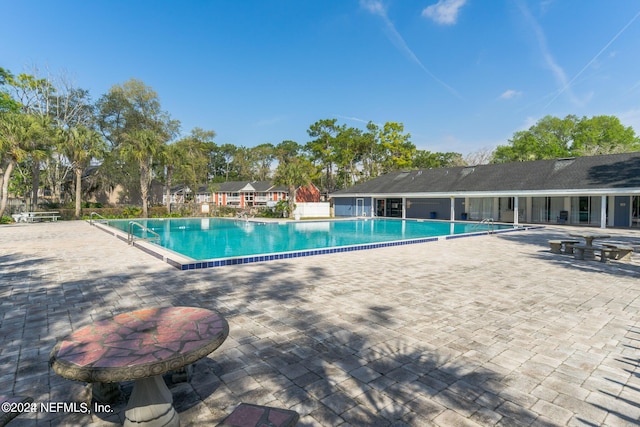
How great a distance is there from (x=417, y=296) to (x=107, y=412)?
15.3ft

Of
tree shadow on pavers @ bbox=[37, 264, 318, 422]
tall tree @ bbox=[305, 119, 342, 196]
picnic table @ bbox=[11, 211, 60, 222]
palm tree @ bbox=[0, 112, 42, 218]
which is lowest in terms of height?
tree shadow on pavers @ bbox=[37, 264, 318, 422]

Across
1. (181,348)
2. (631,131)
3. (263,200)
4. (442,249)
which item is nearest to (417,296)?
(181,348)

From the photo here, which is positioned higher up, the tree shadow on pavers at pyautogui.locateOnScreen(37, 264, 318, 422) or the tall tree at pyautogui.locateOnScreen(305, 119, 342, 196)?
the tall tree at pyautogui.locateOnScreen(305, 119, 342, 196)

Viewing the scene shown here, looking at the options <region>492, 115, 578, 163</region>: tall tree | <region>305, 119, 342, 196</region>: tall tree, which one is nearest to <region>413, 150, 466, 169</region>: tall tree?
<region>492, 115, 578, 163</region>: tall tree

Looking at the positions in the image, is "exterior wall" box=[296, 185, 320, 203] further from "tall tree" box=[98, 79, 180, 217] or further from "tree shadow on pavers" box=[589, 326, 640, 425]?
"tree shadow on pavers" box=[589, 326, 640, 425]

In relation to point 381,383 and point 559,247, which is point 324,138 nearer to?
point 559,247

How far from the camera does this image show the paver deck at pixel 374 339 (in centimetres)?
268

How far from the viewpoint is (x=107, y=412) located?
2607mm

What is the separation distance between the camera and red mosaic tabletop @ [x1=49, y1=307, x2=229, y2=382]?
186 centimetres

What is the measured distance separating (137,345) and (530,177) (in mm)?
27484

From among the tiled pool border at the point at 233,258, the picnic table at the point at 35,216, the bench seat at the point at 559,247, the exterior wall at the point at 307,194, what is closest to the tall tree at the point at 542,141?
the exterior wall at the point at 307,194

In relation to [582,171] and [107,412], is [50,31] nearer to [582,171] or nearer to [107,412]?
[107,412]

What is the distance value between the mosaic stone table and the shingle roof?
24.2 m

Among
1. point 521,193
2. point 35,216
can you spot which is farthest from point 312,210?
point 35,216
